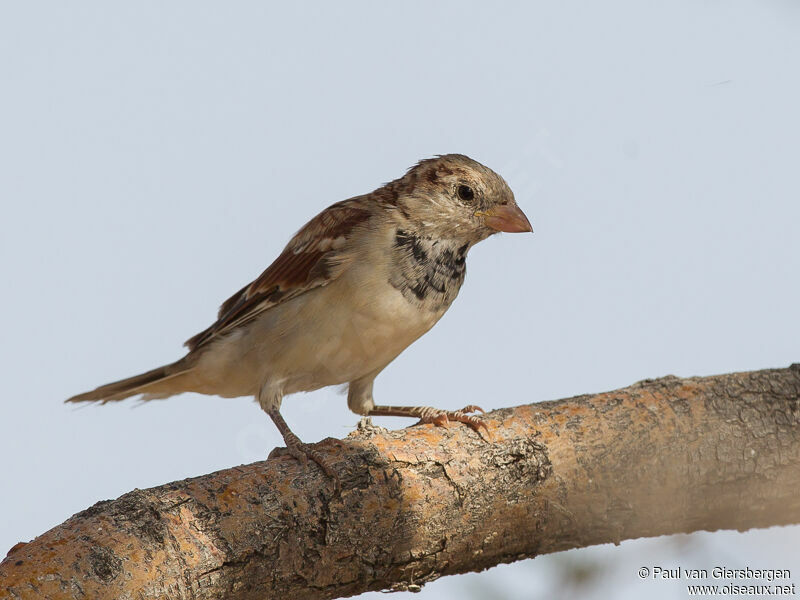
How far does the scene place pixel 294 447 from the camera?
14.7 ft

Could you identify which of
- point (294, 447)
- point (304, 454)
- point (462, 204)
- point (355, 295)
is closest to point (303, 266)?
Result: point (355, 295)

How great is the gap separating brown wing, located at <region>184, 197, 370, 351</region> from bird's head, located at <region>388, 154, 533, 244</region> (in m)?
0.34

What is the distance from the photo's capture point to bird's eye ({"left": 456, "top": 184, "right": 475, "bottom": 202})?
18.8 feet

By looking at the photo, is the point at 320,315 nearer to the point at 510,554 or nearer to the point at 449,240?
the point at 449,240

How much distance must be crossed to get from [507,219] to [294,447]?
2.04 metres

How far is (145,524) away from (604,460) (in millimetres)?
2083

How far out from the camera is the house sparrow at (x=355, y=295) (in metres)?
5.32

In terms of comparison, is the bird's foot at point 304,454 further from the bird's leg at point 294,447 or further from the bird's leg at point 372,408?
the bird's leg at point 372,408

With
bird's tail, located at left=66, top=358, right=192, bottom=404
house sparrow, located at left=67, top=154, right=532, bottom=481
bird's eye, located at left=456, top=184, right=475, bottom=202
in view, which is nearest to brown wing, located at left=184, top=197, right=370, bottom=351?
house sparrow, located at left=67, top=154, right=532, bottom=481

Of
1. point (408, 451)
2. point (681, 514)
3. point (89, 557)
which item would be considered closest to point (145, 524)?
point (89, 557)

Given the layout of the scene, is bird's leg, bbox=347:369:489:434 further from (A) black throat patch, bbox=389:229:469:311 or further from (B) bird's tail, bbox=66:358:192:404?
(B) bird's tail, bbox=66:358:192:404

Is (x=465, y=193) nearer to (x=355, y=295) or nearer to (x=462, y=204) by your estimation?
(x=462, y=204)

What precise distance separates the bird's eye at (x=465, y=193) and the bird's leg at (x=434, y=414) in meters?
1.28

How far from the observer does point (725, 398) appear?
4656mm
